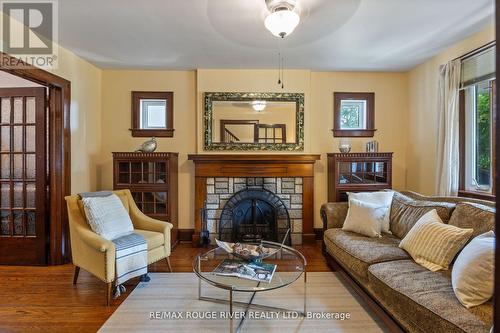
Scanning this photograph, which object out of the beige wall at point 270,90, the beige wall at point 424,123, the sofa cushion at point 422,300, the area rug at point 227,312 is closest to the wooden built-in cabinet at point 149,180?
the beige wall at point 270,90

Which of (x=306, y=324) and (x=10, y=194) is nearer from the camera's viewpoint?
(x=306, y=324)

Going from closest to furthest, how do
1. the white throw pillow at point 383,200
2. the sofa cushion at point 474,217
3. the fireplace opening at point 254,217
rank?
Answer: the sofa cushion at point 474,217
the white throw pillow at point 383,200
the fireplace opening at point 254,217

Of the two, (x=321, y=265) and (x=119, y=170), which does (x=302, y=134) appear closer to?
(x=321, y=265)

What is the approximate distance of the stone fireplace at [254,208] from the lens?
3879 millimetres

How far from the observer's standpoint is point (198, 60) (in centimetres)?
359

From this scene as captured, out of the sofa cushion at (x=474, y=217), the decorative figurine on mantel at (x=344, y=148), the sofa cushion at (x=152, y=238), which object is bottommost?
the sofa cushion at (x=152, y=238)

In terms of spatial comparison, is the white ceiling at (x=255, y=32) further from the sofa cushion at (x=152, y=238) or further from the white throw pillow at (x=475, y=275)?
the sofa cushion at (x=152, y=238)

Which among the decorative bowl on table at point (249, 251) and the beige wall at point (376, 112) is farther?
the beige wall at point (376, 112)

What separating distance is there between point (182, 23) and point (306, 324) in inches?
114

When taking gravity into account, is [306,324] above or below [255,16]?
below

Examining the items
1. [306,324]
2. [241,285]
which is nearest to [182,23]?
[241,285]

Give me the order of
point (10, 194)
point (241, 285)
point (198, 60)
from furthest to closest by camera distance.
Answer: point (198, 60) < point (10, 194) < point (241, 285)

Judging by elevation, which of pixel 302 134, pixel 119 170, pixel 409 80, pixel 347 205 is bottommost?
pixel 347 205

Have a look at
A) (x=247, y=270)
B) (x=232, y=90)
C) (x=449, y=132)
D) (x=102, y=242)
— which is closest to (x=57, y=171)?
(x=102, y=242)
